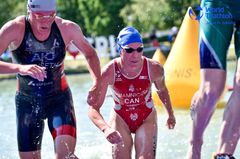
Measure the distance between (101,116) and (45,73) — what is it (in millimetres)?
642

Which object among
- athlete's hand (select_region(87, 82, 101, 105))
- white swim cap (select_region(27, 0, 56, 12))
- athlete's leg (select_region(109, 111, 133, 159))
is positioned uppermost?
white swim cap (select_region(27, 0, 56, 12))

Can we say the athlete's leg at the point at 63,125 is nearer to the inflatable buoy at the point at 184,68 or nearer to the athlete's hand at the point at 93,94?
the athlete's hand at the point at 93,94

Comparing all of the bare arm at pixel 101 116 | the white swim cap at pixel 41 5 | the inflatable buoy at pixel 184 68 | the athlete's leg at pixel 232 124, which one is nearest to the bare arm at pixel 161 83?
the bare arm at pixel 101 116

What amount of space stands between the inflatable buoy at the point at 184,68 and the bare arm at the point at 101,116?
6217 millimetres

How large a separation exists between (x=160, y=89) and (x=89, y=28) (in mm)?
40078

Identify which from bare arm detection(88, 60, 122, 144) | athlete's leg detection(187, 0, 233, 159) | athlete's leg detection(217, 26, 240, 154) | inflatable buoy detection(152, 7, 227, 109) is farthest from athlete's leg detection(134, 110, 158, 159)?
inflatable buoy detection(152, 7, 227, 109)

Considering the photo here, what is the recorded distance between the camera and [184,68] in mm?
12344

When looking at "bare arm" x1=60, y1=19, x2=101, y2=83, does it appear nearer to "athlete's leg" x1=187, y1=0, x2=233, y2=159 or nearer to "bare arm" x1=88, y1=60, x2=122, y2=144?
"bare arm" x1=88, y1=60, x2=122, y2=144

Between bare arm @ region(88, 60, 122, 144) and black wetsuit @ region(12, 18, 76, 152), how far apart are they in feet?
0.79

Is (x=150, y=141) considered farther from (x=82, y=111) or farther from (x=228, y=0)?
(x=82, y=111)

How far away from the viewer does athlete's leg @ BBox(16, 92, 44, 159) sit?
6.00 m

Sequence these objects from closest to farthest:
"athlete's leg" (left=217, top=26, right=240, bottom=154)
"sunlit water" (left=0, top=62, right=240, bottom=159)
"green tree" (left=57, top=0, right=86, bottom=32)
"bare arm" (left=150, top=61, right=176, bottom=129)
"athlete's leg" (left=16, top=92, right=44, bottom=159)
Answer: "athlete's leg" (left=217, top=26, right=240, bottom=154) → "athlete's leg" (left=16, top=92, right=44, bottom=159) → "bare arm" (left=150, top=61, right=176, bottom=129) → "sunlit water" (left=0, top=62, right=240, bottom=159) → "green tree" (left=57, top=0, right=86, bottom=32)

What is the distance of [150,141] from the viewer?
239 inches

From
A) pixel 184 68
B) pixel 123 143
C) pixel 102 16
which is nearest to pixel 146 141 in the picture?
pixel 123 143
